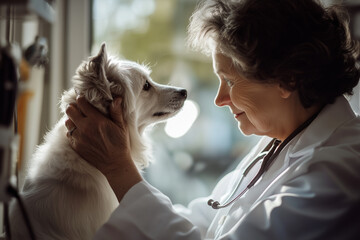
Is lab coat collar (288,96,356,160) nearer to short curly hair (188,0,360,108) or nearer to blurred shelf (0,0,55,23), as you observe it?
short curly hair (188,0,360,108)

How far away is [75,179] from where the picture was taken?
1025 millimetres

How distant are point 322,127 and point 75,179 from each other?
2.46 ft

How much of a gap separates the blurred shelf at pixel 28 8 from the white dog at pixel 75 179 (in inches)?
14.8

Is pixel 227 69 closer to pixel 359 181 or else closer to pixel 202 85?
pixel 359 181

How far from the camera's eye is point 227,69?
1.05 meters

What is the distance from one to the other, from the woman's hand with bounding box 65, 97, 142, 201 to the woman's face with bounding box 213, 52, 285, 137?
0.37 metres

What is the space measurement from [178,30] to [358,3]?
954mm

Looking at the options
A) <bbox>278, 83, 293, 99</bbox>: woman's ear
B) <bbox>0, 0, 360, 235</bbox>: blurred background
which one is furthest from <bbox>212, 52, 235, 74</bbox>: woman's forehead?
<bbox>0, 0, 360, 235</bbox>: blurred background

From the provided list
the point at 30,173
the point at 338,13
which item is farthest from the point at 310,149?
the point at 30,173

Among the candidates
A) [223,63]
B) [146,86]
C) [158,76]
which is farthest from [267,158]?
[158,76]

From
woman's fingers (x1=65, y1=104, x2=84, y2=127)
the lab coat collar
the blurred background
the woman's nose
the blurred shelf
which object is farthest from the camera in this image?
the blurred background

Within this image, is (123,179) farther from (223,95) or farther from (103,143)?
(223,95)

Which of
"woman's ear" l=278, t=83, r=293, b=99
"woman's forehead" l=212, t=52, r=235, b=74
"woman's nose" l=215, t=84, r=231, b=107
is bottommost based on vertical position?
"woman's nose" l=215, t=84, r=231, b=107

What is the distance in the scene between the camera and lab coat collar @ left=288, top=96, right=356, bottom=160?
900 mm
